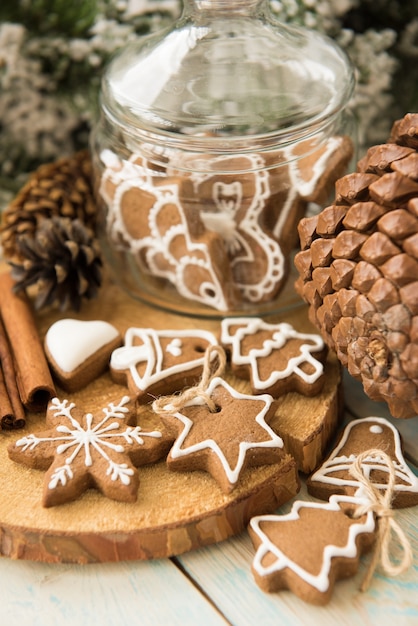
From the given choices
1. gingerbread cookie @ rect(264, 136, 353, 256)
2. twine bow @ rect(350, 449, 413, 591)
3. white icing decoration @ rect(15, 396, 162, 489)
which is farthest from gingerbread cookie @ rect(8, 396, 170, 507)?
gingerbread cookie @ rect(264, 136, 353, 256)

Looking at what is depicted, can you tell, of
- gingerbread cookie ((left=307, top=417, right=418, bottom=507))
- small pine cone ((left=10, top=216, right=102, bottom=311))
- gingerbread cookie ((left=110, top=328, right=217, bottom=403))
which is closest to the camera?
gingerbread cookie ((left=307, top=417, right=418, bottom=507))

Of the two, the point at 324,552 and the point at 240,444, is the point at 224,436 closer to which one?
the point at 240,444

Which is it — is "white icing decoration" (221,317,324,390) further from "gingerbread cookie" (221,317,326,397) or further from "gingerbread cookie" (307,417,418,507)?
"gingerbread cookie" (307,417,418,507)

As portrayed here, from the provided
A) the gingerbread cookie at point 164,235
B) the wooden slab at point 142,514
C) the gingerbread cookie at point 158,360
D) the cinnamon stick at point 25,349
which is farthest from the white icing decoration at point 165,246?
the wooden slab at point 142,514

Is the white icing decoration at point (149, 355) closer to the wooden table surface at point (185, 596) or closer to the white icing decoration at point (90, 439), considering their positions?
the white icing decoration at point (90, 439)

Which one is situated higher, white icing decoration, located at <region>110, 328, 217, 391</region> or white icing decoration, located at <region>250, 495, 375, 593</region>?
white icing decoration, located at <region>110, 328, 217, 391</region>

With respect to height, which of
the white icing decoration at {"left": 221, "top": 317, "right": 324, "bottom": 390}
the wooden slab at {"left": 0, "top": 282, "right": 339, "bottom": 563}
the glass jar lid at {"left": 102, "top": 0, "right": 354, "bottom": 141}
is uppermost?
the glass jar lid at {"left": 102, "top": 0, "right": 354, "bottom": 141}

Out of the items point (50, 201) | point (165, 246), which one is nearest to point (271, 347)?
point (165, 246)
